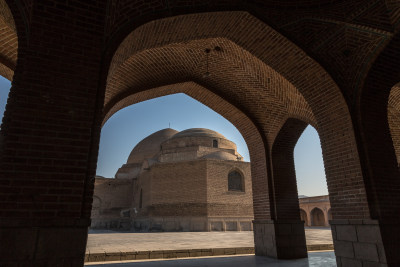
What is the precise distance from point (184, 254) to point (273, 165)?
313cm

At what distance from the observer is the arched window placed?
20.5 meters

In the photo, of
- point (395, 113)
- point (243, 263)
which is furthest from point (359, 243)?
point (395, 113)

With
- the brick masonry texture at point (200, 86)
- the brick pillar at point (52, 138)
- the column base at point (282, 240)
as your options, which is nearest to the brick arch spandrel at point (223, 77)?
the brick masonry texture at point (200, 86)

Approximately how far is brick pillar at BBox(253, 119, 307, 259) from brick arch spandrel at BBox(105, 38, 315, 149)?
1.50ft

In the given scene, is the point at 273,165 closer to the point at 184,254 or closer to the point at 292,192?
the point at 292,192

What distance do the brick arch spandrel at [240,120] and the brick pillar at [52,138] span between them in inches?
141

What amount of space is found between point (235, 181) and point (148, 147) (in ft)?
49.8

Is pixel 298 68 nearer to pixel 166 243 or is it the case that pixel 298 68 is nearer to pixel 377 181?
pixel 377 181

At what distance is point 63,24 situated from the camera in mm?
3125

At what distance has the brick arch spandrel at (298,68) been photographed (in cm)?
421

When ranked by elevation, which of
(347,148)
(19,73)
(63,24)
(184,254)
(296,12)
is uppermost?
(296,12)

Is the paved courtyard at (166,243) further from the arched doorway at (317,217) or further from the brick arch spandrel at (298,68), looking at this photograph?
the arched doorway at (317,217)

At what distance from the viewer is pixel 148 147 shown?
32969mm

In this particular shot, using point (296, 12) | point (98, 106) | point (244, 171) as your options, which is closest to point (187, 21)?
point (296, 12)
